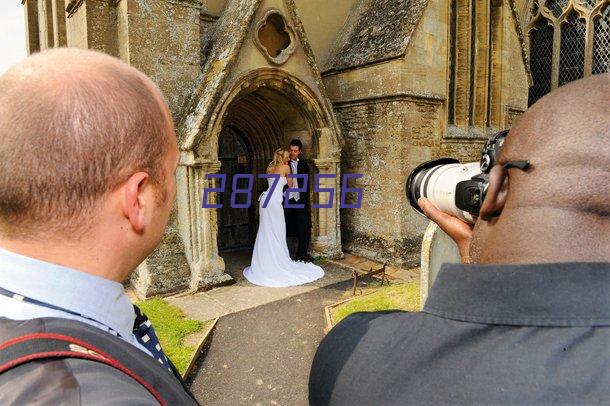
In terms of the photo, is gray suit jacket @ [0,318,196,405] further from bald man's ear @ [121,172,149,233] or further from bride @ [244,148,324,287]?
bride @ [244,148,324,287]

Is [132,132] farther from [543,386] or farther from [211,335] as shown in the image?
[211,335]

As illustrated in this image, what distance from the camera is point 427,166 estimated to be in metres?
2.20

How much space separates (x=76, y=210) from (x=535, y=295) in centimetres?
101

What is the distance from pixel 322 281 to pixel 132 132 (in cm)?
665

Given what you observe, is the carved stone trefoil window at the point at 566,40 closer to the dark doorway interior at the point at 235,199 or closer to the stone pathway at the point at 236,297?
the dark doorway interior at the point at 235,199

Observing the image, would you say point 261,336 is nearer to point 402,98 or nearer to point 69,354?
point 69,354

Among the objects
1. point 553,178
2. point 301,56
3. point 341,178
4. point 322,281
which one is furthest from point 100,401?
point 341,178

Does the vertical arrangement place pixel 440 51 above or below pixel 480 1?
below

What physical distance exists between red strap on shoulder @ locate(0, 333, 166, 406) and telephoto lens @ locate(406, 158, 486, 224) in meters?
1.16

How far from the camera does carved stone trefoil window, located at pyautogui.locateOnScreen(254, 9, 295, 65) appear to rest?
729 cm

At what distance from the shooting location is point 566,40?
→ 1248 cm

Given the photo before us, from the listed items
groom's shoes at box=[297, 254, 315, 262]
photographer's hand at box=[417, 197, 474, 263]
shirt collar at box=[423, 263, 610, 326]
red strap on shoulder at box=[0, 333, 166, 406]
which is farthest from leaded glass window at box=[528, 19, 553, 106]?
red strap on shoulder at box=[0, 333, 166, 406]

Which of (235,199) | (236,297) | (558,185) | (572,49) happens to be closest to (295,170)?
(235,199)

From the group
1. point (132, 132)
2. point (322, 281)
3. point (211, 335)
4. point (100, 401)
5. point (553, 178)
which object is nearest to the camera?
point (100, 401)
